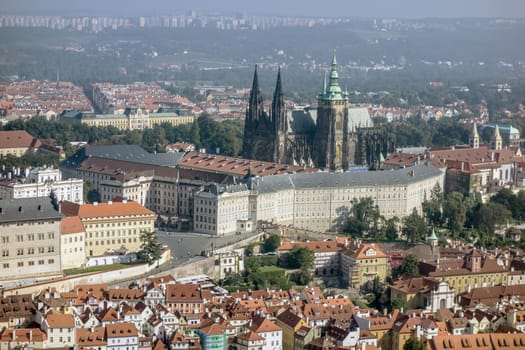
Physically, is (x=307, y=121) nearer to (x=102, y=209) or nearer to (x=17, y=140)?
(x=17, y=140)

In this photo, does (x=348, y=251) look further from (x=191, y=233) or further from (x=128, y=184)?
(x=128, y=184)

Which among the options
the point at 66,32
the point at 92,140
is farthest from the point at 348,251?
the point at 66,32

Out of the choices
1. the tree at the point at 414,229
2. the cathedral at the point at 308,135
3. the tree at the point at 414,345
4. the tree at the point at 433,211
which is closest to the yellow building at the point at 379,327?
the tree at the point at 414,345

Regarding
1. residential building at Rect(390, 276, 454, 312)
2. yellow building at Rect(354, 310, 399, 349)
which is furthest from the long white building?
yellow building at Rect(354, 310, 399, 349)

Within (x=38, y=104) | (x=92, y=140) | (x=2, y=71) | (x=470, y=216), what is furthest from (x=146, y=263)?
(x=2, y=71)

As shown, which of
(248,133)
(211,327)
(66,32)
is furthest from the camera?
(66,32)

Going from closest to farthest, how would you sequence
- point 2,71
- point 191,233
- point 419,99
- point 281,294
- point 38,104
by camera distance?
point 281,294 < point 191,233 < point 38,104 < point 2,71 < point 419,99

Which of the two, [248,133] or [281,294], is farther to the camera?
[248,133]
